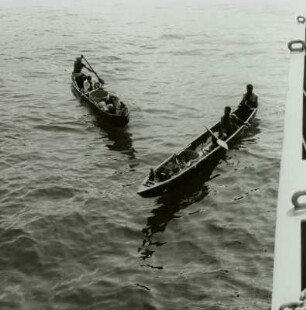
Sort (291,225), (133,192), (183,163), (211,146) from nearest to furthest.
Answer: (291,225)
(133,192)
(183,163)
(211,146)

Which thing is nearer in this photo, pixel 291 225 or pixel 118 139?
pixel 291 225


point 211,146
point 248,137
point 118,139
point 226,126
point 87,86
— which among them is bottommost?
point 248,137

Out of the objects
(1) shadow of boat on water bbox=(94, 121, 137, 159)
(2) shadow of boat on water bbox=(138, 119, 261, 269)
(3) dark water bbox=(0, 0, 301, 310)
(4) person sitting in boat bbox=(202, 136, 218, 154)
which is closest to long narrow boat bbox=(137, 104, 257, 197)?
(4) person sitting in boat bbox=(202, 136, 218, 154)

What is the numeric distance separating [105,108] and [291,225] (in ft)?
57.2

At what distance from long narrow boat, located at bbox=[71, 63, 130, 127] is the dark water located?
72 cm

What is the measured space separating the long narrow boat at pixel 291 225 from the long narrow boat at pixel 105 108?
15.6 meters

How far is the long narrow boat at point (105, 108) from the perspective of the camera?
717 inches

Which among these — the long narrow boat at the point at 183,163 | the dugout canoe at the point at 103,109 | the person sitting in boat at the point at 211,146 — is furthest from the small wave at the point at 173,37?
the person sitting in boat at the point at 211,146

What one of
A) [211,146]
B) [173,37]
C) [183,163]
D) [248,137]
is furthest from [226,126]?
[173,37]

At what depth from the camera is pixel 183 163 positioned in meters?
14.6

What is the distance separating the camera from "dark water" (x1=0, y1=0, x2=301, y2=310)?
10.4 m

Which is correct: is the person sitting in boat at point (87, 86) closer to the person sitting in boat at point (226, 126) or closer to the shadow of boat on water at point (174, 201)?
the person sitting in boat at point (226, 126)

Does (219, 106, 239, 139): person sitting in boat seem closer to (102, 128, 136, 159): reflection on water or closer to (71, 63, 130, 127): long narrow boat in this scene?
(102, 128, 136, 159): reflection on water

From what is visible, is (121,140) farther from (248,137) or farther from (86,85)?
(248,137)
